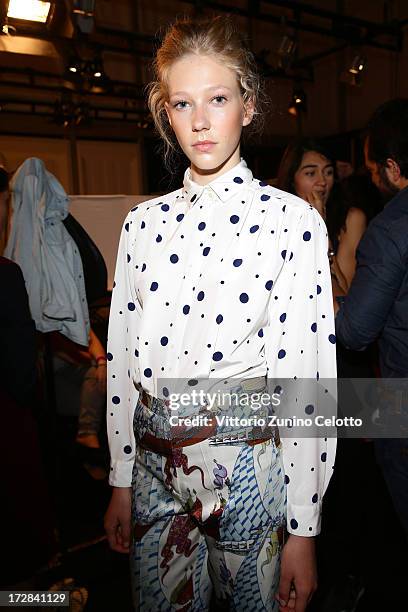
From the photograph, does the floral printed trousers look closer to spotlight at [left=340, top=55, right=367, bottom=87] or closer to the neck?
the neck

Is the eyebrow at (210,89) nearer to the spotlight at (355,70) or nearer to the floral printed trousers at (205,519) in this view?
the floral printed trousers at (205,519)

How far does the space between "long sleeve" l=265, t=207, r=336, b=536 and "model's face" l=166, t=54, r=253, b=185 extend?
0.20 meters

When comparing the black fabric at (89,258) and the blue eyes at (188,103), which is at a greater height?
the blue eyes at (188,103)

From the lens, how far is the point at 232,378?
94 cm

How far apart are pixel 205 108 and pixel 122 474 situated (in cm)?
80

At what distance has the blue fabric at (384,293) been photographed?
1.33m

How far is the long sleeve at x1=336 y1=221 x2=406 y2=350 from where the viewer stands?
1337 millimetres

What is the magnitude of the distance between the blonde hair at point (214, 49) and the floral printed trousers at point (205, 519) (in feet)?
1.99


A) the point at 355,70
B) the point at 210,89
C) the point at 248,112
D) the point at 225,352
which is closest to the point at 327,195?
the point at 248,112

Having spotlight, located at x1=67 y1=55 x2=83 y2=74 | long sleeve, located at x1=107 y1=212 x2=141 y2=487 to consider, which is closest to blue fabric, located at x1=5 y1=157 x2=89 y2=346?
long sleeve, located at x1=107 y1=212 x2=141 y2=487

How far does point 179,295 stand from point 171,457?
32 cm

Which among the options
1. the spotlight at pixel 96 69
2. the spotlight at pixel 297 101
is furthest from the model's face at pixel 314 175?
the spotlight at pixel 297 101

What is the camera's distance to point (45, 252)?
2.06 m

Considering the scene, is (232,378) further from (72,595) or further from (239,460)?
(72,595)
